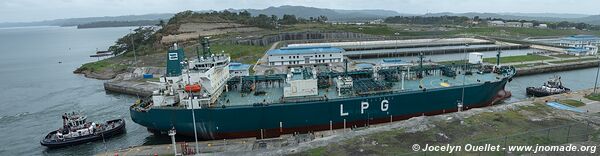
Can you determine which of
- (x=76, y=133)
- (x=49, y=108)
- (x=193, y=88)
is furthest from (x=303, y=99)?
(x=49, y=108)

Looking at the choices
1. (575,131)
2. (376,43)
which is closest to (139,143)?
(575,131)

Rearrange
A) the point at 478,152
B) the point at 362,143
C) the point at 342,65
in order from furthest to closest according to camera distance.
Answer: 1. the point at 342,65
2. the point at 362,143
3. the point at 478,152

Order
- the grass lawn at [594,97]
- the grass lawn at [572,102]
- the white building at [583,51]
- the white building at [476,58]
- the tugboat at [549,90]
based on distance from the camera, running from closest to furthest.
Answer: the grass lawn at [572,102]
the grass lawn at [594,97]
the tugboat at [549,90]
the white building at [476,58]
the white building at [583,51]

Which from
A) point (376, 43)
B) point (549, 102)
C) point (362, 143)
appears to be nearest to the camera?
point (362, 143)

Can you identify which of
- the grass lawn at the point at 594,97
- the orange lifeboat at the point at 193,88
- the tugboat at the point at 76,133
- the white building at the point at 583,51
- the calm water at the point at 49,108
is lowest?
the calm water at the point at 49,108

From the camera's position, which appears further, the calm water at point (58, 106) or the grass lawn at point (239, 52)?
the grass lawn at point (239, 52)

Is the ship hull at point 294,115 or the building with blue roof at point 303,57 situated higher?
the building with blue roof at point 303,57

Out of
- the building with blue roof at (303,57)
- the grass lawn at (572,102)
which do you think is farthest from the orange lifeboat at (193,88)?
the building with blue roof at (303,57)

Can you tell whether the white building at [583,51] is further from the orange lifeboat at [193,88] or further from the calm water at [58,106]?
the orange lifeboat at [193,88]

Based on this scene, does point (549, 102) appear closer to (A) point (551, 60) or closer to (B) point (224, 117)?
(B) point (224, 117)
